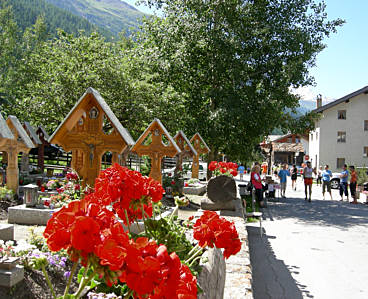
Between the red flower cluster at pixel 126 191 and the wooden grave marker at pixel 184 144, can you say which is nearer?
the red flower cluster at pixel 126 191

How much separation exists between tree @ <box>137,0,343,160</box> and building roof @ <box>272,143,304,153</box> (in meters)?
46.5

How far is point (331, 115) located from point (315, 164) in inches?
243

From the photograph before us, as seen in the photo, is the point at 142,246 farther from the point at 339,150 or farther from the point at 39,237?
the point at 339,150

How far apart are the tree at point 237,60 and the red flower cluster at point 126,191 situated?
1501cm

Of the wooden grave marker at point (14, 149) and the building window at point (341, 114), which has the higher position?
the building window at point (341, 114)

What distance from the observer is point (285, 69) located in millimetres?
17375

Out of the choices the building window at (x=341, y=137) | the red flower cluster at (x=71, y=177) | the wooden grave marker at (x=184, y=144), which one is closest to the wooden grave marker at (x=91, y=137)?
the red flower cluster at (x=71, y=177)

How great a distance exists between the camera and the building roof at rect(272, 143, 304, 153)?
64.2m

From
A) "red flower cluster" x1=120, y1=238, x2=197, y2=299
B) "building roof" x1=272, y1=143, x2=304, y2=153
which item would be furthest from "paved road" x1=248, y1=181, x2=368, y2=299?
A: "building roof" x1=272, y1=143, x2=304, y2=153

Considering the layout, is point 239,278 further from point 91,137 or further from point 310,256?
point 91,137

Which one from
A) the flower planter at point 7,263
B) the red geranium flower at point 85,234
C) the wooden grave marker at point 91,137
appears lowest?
the flower planter at point 7,263

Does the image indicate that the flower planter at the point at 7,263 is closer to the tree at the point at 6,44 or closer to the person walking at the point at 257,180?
the person walking at the point at 257,180

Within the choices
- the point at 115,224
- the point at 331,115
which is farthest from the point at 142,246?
the point at 331,115

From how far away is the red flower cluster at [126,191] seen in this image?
236 centimetres
